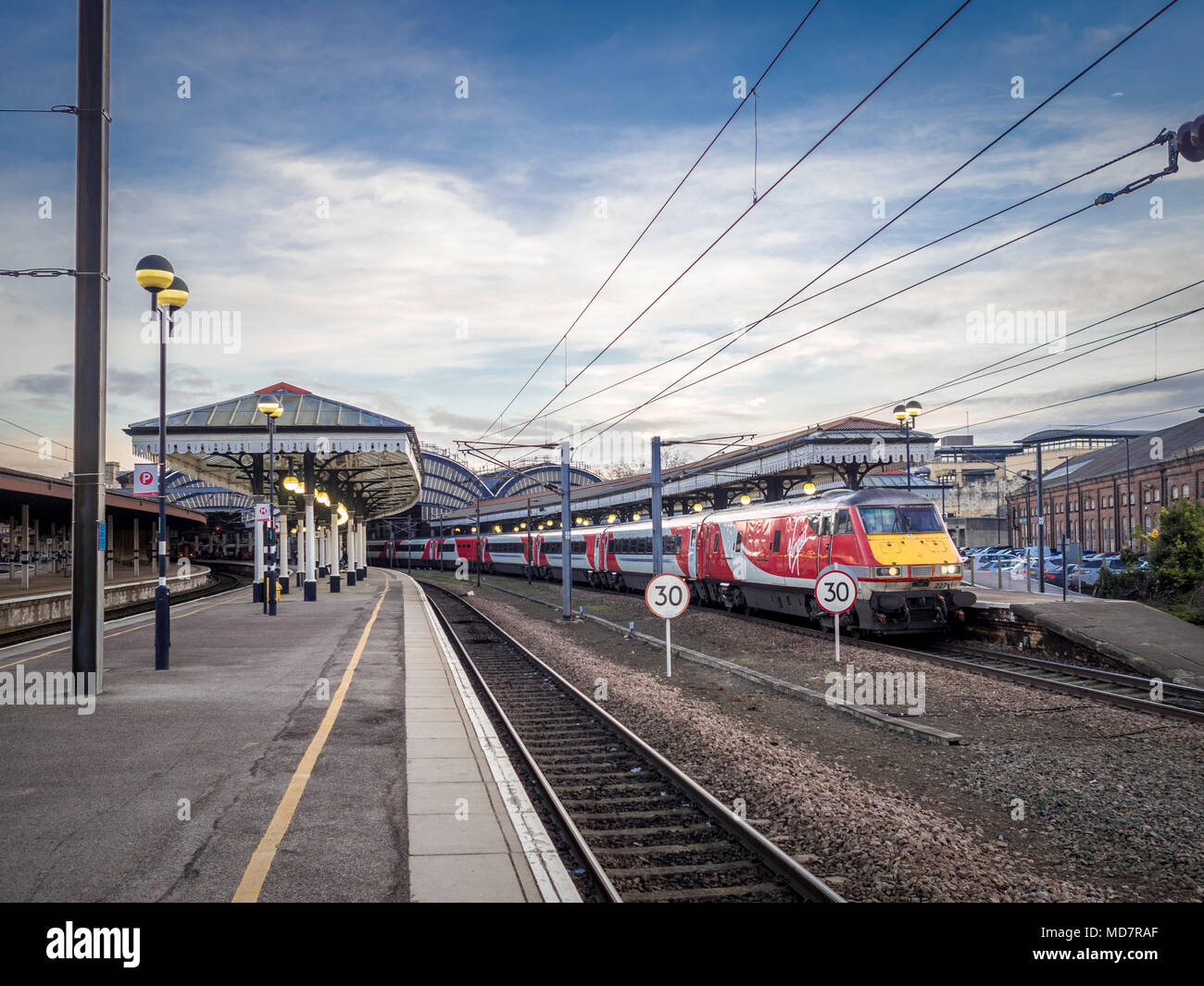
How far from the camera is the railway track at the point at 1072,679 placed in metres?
11.6

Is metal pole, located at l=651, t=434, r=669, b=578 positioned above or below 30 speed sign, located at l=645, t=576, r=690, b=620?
above

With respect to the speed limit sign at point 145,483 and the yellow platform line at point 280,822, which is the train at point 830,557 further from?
the speed limit sign at point 145,483

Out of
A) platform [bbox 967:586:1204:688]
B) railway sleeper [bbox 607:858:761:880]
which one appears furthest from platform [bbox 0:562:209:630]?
platform [bbox 967:586:1204:688]

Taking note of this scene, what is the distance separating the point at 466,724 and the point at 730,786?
11.8 feet

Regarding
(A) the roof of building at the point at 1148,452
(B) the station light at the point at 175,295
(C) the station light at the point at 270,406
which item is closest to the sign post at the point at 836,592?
(B) the station light at the point at 175,295

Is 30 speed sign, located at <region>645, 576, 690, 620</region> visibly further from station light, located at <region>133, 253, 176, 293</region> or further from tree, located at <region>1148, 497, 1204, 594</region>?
tree, located at <region>1148, 497, 1204, 594</region>

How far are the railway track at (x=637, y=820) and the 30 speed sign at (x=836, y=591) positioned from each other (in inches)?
196

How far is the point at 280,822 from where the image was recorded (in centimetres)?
650

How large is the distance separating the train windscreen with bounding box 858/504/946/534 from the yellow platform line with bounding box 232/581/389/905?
11374mm

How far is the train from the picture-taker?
17719 millimetres

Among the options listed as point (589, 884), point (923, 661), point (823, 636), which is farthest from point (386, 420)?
point (589, 884)
